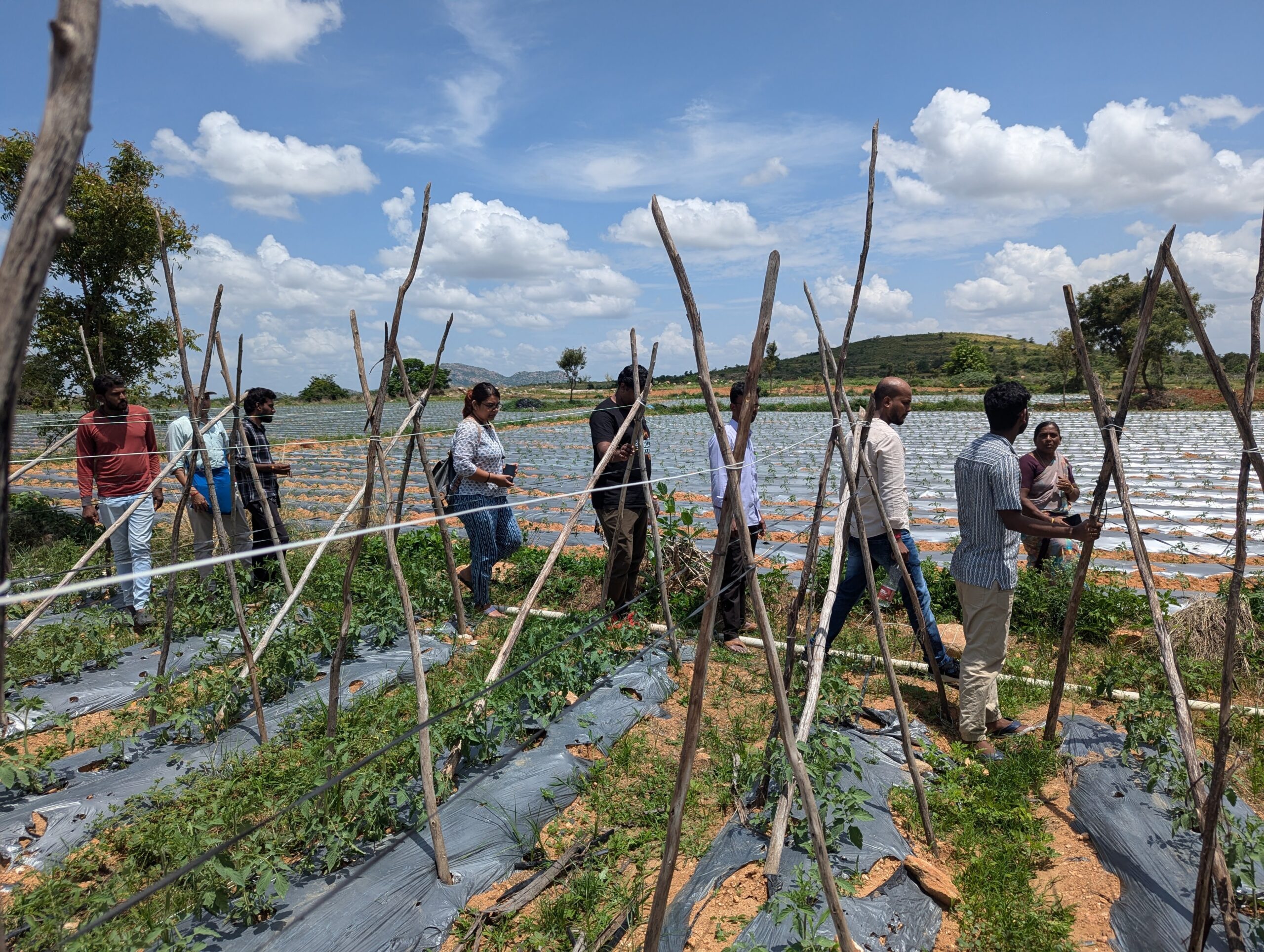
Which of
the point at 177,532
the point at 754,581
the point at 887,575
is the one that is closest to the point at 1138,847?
the point at 887,575

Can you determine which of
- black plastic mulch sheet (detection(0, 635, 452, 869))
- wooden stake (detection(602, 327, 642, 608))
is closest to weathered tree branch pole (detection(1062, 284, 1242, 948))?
wooden stake (detection(602, 327, 642, 608))

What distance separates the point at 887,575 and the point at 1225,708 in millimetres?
2249

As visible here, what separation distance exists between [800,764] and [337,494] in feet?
39.2

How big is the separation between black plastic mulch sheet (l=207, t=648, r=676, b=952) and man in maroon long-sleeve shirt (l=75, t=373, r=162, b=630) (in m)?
3.62

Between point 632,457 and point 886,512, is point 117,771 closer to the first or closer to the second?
point 632,457

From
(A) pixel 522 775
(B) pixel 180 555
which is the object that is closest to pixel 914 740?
(A) pixel 522 775

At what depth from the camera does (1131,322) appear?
3070 cm

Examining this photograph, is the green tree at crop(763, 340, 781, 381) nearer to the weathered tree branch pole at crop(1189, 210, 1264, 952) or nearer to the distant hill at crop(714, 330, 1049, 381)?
the distant hill at crop(714, 330, 1049, 381)

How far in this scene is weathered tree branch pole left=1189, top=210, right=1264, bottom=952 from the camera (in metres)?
2.32

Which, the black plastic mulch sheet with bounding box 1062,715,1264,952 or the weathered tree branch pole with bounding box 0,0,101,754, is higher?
the weathered tree branch pole with bounding box 0,0,101,754

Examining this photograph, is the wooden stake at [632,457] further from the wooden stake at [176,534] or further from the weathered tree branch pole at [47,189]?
the weathered tree branch pole at [47,189]

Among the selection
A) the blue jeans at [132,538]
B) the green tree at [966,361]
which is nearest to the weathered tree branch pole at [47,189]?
the blue jeans at [132,538]

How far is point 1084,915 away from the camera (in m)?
2.67

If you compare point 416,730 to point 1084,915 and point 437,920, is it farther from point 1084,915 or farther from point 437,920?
point 1084,915
